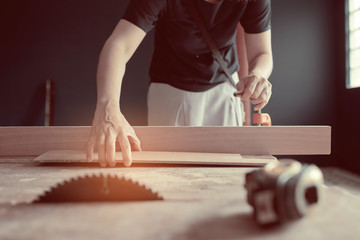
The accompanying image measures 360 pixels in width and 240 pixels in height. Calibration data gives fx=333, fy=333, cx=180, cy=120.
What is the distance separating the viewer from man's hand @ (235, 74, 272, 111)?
4.37 ft

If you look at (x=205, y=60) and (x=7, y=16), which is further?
(x=7, y=16)

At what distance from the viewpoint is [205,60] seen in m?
1.87

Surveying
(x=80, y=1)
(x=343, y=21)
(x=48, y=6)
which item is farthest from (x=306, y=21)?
(x=48, y=6)

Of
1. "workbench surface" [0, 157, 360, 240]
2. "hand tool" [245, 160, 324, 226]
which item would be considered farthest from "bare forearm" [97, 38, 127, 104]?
"hand tool" [245, 160, 324, 226]

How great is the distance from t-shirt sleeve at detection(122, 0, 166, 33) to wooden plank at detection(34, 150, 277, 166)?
0.64 meters

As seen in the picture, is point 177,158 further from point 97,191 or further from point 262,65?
point 262,65

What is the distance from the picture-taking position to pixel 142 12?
4.89ft

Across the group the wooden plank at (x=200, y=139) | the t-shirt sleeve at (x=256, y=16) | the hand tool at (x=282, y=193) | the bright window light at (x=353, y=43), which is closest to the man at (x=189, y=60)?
the t-shirt sleeve at (x=256, y=16)

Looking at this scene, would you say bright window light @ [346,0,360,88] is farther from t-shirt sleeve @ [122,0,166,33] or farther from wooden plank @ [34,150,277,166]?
wooden plank @ [34,150,277,166]

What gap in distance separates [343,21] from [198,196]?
5438 millimetres

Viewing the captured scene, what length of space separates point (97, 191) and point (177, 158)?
522 mm

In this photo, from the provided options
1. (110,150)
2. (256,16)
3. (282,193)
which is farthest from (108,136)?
(256,16)

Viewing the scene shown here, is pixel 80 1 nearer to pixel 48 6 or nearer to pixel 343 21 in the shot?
pixel 48 6

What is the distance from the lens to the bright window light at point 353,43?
4918mm
